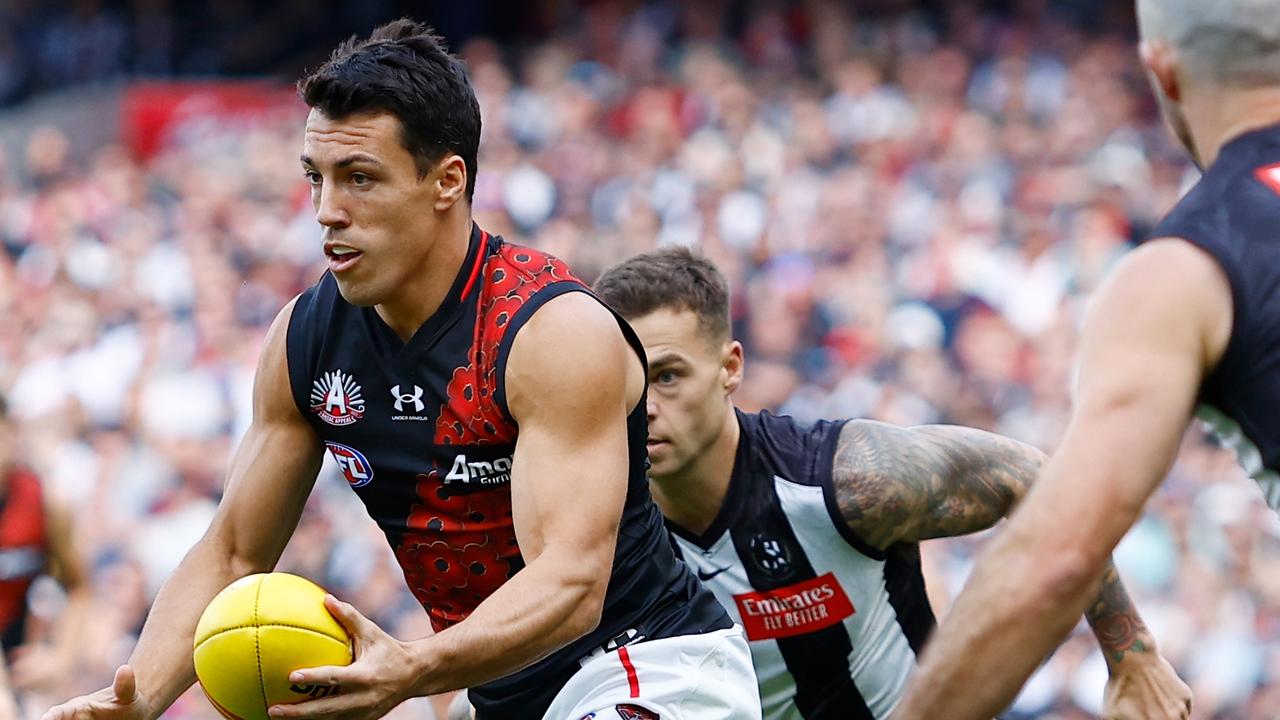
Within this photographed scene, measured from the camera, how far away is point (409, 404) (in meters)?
4.62

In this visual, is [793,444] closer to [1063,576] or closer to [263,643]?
[263,643]

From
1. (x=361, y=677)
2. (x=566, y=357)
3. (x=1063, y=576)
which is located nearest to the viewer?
(x=1063, y=576)

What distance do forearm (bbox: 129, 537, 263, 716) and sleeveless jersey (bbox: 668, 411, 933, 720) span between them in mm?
1512

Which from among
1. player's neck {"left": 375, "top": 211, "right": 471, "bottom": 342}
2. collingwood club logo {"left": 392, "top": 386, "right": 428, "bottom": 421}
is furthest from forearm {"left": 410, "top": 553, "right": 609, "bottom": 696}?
player's neck {"left": 375, "top": 211, "right": 471, "bottom": 342}

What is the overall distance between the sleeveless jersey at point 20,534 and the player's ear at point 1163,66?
20.2 ft

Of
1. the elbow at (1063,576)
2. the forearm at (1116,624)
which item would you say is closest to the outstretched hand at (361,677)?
the elbow at (1063,576)

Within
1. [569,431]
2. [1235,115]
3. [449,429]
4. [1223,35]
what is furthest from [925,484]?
[1223,35]

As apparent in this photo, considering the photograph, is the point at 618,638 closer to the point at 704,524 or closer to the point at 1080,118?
the point at 704,524

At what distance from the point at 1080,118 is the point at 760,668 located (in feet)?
39.2

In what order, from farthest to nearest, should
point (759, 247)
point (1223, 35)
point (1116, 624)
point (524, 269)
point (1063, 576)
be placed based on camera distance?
point (759, 247)
point (1116, 624)
point (524, 269)
point (1223, 35)
point (1063, 576)

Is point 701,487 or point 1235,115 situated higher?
point 1235,115

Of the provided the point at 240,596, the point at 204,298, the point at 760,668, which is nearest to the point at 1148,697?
the point at 760,668

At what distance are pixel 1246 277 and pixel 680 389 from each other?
2.79m

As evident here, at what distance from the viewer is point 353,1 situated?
22891 millimetres
